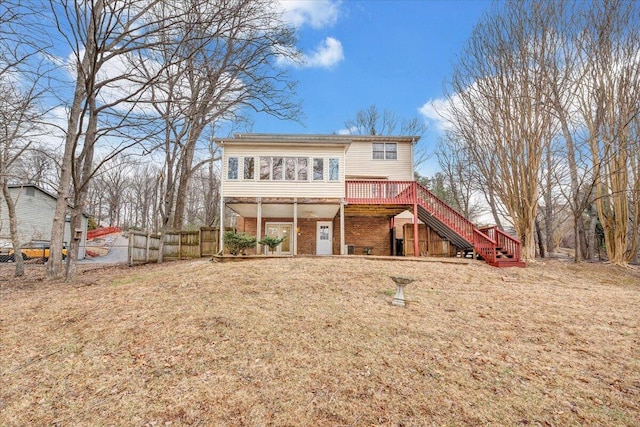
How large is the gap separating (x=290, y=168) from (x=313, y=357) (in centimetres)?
1041

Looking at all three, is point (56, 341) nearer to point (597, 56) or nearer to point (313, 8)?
point (313, 8)

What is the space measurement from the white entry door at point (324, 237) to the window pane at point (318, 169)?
144 inches

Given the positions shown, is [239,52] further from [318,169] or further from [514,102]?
[514,102]

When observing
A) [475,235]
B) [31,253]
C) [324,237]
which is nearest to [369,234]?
[324,237]

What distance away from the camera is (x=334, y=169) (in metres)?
13.5

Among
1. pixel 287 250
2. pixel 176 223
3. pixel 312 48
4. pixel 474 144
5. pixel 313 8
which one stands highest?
pixel 313 8

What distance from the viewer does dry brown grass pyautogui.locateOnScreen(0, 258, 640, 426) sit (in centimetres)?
297

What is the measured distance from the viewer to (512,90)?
1248cm

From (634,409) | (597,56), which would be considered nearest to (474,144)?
(597,56)

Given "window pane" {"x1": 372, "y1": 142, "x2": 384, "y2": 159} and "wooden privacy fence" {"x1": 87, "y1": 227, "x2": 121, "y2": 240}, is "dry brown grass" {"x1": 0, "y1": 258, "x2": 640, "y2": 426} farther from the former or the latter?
"wooden privacy fence" {"x1": 87, "y1": 227, "x2": 121, "y2": 240}

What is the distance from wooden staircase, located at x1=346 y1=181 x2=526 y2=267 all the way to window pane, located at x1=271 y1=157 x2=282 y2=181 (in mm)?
3150

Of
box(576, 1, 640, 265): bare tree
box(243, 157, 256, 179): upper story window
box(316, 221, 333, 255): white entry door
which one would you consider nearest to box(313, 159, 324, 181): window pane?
box(243, 157, 256, 179): upper story window

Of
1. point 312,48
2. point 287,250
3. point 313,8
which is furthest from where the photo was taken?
point 287,250

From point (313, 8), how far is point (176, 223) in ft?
45.6
